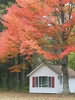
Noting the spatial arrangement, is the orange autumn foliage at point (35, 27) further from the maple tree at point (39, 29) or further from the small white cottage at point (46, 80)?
the small white cottage at point (46, 80)

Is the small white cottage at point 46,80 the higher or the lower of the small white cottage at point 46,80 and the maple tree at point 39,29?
the lower

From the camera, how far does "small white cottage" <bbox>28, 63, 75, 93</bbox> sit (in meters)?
33.6

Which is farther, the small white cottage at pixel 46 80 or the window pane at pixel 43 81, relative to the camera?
the window pane at pixel 43 81

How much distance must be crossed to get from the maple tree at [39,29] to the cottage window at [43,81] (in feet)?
25.8

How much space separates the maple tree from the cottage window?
7.86m

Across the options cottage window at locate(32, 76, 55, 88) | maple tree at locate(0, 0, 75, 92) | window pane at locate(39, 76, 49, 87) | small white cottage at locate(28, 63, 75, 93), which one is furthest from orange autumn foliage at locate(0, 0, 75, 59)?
window pane at locate(39, 76, 49, 87)

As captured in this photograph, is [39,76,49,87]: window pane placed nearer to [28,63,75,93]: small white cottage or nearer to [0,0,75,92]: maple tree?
[28,63,75,93]: small white cottage

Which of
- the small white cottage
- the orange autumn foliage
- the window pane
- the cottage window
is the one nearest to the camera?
the orange autumn foliage

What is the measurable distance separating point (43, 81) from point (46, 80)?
1.21 ft

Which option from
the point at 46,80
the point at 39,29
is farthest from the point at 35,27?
the point at 46,80

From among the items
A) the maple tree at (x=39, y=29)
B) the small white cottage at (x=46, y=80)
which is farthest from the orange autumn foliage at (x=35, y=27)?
the small white cottage at (x=46, y=80)

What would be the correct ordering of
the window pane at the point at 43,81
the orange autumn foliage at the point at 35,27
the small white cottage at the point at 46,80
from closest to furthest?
the orange autumn foliage at the point at 35,27 → the small white cottage at the point at 46,80 → the window pane at the point at 43,81

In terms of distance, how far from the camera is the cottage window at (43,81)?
111 feet

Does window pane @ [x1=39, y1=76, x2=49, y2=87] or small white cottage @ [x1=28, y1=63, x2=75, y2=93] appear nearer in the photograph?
small white cottage @ [x1=28, y1=63, x2=75, y2=93]
